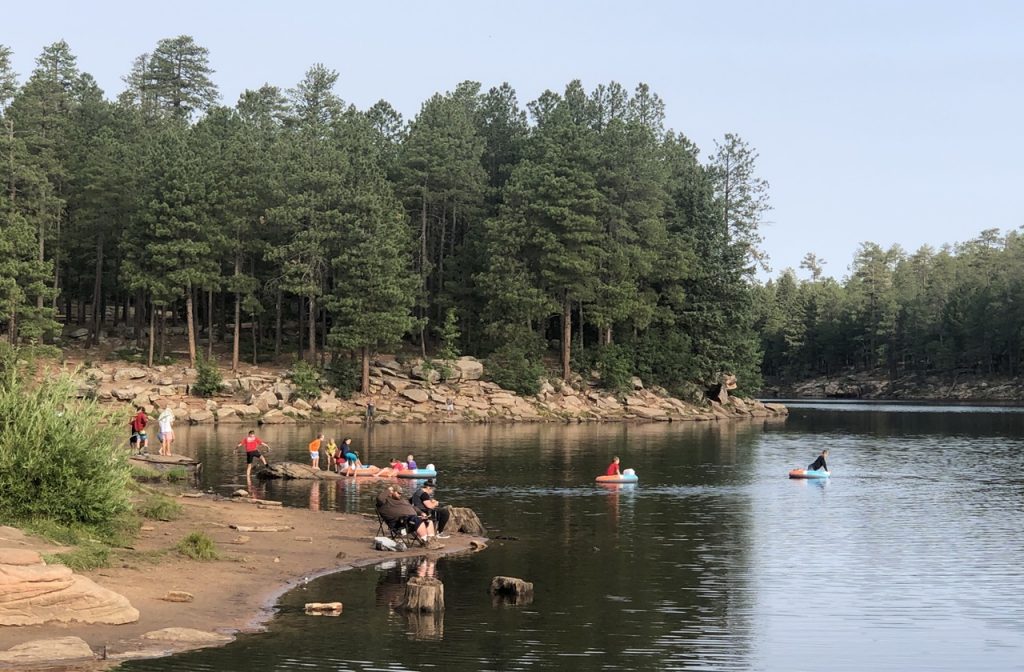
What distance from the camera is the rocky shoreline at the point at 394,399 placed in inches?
3068

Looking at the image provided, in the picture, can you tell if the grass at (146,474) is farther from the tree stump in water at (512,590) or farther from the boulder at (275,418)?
the boulder at (275,418)

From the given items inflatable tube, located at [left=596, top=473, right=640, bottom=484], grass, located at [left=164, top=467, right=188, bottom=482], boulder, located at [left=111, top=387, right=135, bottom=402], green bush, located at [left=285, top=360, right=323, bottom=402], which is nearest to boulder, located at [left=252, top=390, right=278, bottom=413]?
green bush, located at [left=285, top=360, right=323, bottom=402]

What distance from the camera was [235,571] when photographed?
2491cm

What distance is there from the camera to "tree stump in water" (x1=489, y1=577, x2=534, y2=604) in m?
23.8

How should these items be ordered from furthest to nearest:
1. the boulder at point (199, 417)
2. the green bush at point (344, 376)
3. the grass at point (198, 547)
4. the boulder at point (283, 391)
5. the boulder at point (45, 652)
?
the green bush at point (344, 376) → the boulder at point (283, 391) → the boulder at point (199, 417) → the grass at point (198, 547) → the boulder at point (45, 652)

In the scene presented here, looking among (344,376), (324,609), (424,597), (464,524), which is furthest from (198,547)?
(344,376)

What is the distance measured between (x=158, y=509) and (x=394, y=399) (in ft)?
183

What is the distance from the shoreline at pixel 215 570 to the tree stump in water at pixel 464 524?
0.46 m

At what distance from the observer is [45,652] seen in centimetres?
1677

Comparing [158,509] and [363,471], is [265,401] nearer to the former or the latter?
[363,471]

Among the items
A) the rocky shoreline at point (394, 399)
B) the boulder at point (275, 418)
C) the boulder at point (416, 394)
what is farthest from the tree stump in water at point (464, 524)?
the boulder at point (416, 394)

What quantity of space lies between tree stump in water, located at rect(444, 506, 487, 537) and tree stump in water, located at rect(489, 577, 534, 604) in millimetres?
7846

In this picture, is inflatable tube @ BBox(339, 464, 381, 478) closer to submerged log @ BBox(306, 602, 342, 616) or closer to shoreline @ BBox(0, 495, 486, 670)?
shoreline @ BBox(0, 495, 486, 670)

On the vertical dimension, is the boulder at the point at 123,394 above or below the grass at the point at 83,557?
above
